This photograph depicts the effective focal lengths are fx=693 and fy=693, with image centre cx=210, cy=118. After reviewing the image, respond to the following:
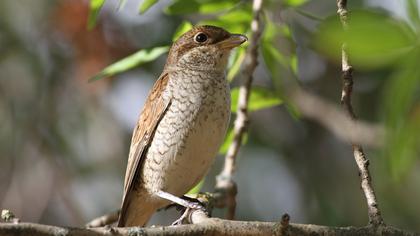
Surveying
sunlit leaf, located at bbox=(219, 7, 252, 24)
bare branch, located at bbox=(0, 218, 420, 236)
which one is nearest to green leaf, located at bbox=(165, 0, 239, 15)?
sunlit leaf, located at bbox=(219, 7, 252, 24)

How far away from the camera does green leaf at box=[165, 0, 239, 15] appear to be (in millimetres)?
3848

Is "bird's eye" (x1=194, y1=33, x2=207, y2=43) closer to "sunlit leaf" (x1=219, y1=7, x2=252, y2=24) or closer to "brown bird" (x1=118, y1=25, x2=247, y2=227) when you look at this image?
"brown bird" (x1=118, y1=25, x2=247, y2=227)

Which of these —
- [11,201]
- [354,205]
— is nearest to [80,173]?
[11,201]

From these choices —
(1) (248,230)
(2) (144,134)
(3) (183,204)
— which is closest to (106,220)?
(2) (144,134)

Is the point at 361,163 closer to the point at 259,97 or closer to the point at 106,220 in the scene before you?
the point at 259,97

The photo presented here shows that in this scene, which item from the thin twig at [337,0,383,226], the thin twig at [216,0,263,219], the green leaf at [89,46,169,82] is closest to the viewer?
the thin twig at [337,0,383,226]

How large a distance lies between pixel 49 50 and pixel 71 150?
42.3 inches

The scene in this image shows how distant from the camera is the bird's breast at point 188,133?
382 centimetres

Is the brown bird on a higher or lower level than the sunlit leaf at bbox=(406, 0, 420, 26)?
higher

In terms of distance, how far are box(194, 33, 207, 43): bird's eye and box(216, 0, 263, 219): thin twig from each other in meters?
0.29

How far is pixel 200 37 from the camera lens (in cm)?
435

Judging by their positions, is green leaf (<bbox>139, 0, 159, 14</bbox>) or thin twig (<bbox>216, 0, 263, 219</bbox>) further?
thin twig (<bbox>216, 0, 263, 219</bbox>)

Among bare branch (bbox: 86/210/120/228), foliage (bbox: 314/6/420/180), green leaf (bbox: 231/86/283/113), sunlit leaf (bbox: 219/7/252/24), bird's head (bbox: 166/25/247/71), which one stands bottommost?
bare branch (bbox: 86/210/120/228)

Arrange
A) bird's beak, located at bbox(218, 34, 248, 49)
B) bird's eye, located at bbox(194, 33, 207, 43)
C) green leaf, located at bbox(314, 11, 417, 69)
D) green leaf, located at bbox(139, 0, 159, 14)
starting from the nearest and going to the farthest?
green leaf, located at bbox(314, 11, 417, 69), green leaf, located at bbox(139, 0, 159, 14), bird's beak, located at bbox(218, 34, 248, 49), bird's eye, located at bbox(194, 33, 207, 43)
